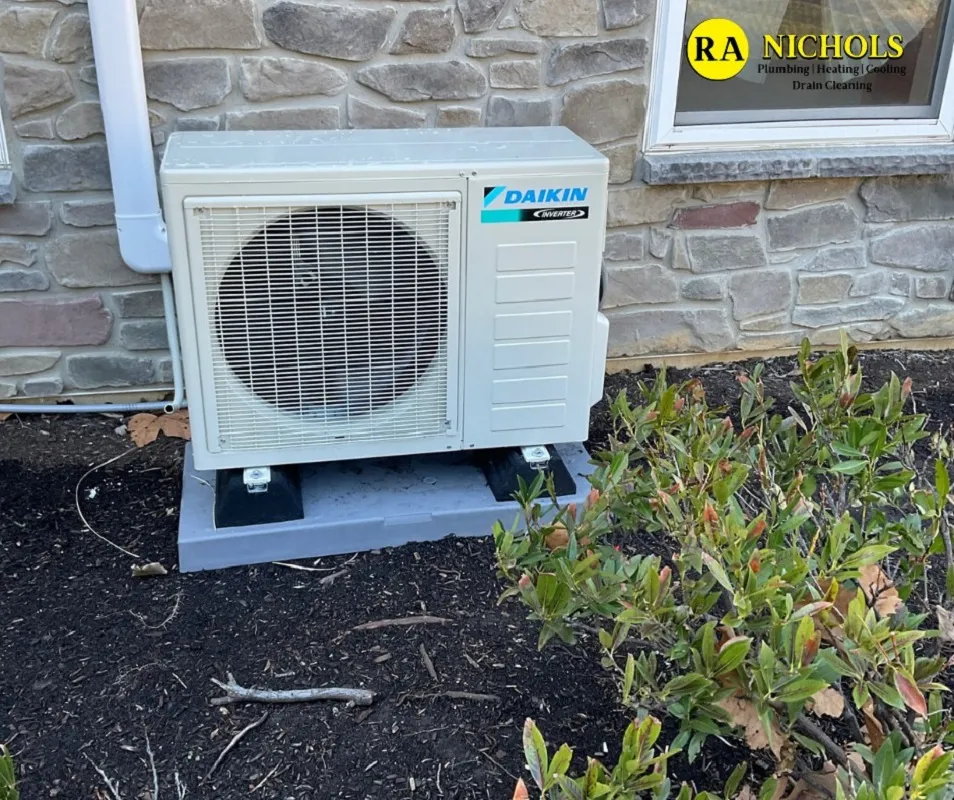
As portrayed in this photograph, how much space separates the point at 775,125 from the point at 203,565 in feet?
7.68

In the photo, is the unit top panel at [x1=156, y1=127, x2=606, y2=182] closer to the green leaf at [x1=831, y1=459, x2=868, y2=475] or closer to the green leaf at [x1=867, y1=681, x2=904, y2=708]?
the green leaf at [x1=831, y1=459, x2=868, y2=475]

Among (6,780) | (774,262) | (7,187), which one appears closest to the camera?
(6,780)

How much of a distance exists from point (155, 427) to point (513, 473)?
1228 mm

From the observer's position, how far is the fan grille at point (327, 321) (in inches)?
83.8

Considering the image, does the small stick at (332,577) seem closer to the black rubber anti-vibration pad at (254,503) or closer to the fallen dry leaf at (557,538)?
the black rubber anti-vibration pad at (254,503)

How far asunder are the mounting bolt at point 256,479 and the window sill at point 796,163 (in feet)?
5.20

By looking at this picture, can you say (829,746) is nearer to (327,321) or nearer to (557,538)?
(557,538)

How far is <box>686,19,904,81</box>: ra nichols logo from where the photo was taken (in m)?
3.12

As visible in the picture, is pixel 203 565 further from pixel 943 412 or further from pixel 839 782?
pixel 943 412

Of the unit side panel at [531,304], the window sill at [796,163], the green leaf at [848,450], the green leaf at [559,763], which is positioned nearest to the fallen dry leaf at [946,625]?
the green leaf at [848,450]

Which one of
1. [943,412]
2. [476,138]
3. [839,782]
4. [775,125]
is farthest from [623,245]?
[839,782]

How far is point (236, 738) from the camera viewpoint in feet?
6.14

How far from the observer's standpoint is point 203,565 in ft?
7.72

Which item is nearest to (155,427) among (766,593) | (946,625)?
(766,593)
